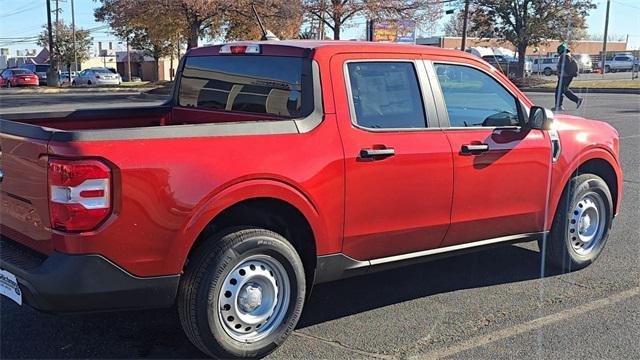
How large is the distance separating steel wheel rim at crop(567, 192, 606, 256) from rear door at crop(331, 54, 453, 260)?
1520 mm

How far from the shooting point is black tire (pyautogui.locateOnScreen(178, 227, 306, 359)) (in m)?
3.46

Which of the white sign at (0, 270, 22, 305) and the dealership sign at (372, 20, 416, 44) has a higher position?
the dealership sign at (372, 20, 416, 44)

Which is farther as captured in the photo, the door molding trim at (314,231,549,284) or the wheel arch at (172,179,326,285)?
the door molding trim at (314,231,549,284)

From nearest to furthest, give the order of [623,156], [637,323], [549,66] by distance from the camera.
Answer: [637,323] < [623,156] < [549,66]

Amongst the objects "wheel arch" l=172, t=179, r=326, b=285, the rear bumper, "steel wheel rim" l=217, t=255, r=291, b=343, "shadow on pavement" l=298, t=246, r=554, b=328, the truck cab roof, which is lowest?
"shadow on pavement" l=298, t=246, r=554, b=328

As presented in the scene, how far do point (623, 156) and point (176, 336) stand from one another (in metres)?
9.38

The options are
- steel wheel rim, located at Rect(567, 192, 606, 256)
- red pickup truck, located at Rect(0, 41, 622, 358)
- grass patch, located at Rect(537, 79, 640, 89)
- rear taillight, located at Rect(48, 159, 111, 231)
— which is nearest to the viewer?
rear taillight, located at Rect(48, 159, 111, 231)

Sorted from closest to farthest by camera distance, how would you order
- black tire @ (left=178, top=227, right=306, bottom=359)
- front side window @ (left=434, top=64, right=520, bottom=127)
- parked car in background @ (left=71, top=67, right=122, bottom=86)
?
1. black tire @ (left=178, top=227, right=306, bottom=359)
2. front side window @ (left=434, top=64, right=520, bottom=127)
3. parked car in background @ (left=71, top=67, right=122, bottom=86)

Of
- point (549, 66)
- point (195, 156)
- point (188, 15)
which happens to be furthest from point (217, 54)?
point (549, 66)

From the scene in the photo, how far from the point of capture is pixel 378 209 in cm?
411

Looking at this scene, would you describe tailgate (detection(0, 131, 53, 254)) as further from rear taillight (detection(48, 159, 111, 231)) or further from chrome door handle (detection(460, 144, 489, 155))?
chrome door handle (detection(460, 144, 489, 155))

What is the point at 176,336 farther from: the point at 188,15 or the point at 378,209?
the point at 188,15

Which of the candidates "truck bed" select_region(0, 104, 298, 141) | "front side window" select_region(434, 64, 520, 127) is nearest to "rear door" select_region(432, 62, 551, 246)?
"front side window" select_region(434, 64, 520, 127)

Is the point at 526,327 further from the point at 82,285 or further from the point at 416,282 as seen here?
the point at 82,285
